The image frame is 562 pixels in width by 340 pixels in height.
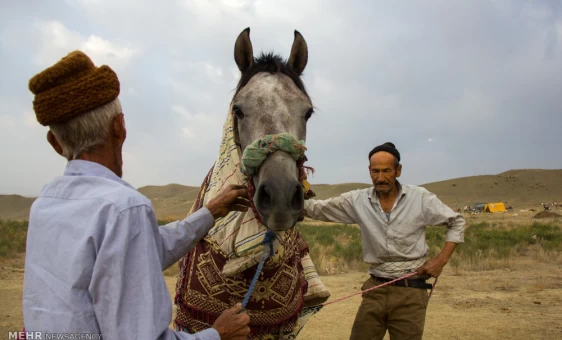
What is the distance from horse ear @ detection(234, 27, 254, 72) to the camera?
3.16 meters

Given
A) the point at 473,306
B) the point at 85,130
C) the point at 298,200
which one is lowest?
the point at 473,306

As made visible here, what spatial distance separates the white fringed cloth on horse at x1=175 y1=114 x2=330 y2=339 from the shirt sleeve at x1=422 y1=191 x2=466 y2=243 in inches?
57.0

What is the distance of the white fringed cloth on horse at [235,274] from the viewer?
2.57 m

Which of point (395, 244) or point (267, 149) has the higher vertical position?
point (267, 149)

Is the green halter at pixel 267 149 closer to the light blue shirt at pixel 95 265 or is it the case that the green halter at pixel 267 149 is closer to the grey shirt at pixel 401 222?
the light blue shirt at pixel 95 265

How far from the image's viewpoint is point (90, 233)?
1.22 m

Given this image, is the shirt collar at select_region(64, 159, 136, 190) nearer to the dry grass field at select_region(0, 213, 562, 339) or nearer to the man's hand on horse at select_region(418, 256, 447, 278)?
the man's hand on horse at select_region(418, 256, 447, 278)

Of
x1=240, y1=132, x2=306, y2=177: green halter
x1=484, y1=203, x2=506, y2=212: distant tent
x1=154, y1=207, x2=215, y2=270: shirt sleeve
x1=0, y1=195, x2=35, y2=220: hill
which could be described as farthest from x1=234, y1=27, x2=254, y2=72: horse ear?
x1=0, y1=195, x2=35, y2=220: hill

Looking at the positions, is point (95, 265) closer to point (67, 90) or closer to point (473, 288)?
point (67, 90)

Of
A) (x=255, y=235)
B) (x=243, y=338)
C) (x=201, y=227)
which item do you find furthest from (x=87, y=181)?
(x=255, y=235)

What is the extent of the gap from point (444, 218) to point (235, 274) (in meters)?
2.09

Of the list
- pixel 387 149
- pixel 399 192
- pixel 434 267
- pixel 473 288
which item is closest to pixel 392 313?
pixel 434 267

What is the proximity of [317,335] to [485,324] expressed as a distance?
277 centimetres

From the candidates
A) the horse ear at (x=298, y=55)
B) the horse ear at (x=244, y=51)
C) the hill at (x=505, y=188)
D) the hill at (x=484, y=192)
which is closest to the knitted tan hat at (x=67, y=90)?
the horse ear at (x=244, y=51)
